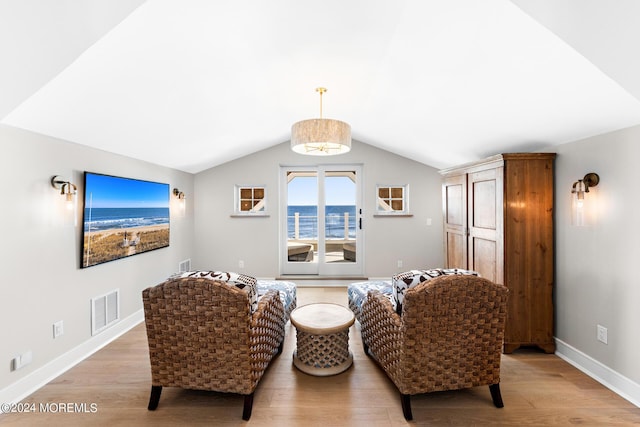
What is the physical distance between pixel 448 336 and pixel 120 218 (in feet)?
10.5

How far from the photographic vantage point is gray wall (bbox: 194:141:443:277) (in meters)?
5.10

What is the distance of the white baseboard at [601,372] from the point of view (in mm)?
2033

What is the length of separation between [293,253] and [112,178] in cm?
304

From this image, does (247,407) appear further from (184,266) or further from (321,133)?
(184,266)

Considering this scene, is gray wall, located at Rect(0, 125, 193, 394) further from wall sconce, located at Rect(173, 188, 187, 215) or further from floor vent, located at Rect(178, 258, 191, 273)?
floor vent, located at Rect(178, 258, 191, 273)

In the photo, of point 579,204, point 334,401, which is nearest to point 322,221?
point 334,401

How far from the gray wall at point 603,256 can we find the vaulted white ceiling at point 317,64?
0.22m

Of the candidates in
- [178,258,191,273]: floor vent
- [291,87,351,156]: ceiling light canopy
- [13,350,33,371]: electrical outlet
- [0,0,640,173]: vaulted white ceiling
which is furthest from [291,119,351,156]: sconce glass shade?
[178,258,191,273]: floor vent

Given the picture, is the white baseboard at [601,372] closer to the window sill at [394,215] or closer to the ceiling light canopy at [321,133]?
the ceiling light canopy at [321,133]

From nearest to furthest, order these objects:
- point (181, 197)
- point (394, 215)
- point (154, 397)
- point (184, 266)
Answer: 1. point (154, 397)
2. point (181, 197)
3. point (184, 266)
4. point (394, 215)

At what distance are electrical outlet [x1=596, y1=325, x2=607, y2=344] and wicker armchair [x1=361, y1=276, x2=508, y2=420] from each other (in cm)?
102

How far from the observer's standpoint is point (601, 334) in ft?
7.45

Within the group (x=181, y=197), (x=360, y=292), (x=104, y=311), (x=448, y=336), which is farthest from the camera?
(x=181, y=197)

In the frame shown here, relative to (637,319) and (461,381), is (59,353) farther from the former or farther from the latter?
(637,319)
